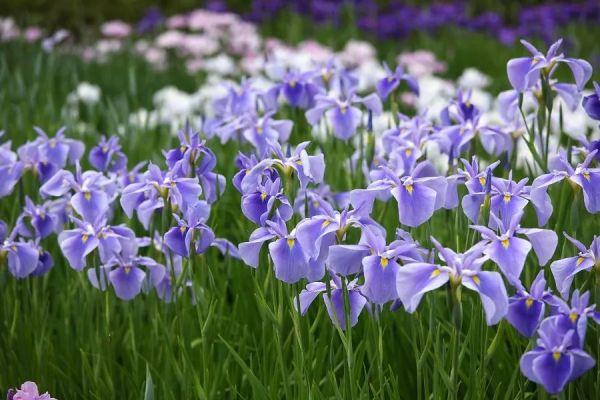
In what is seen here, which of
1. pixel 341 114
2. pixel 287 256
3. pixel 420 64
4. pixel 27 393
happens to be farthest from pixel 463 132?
pixel 420 64

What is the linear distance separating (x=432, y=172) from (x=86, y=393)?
1075mm

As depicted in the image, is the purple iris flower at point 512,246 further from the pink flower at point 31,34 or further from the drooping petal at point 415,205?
the pink flower at point 31,34

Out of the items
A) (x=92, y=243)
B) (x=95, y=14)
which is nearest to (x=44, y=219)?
(x=92, y=243)

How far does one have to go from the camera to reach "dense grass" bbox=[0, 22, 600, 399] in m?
1.68

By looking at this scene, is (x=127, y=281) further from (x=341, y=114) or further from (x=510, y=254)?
(x=510, y=254)

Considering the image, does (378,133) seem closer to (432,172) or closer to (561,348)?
(432,172)

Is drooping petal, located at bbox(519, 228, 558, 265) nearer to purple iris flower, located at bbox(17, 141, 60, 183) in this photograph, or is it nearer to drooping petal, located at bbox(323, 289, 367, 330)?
drooping petal, located at bbox(323, 289, 367, 330)

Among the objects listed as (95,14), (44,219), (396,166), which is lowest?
(95,14)

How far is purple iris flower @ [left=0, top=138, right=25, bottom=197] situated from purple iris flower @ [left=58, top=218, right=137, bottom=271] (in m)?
0.35

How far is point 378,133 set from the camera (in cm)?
389

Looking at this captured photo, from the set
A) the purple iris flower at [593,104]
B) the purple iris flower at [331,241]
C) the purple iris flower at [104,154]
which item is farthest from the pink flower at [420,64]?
the purple iris flower at [331,241]

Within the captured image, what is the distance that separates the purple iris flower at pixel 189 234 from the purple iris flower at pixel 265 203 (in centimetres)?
16

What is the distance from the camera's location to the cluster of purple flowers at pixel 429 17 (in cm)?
805

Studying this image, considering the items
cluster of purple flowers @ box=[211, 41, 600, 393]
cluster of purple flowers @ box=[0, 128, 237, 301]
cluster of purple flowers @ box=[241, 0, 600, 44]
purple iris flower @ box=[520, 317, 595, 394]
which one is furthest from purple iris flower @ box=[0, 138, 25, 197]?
cluster of purple flowers @ box=[241, 0, 600, 44]
